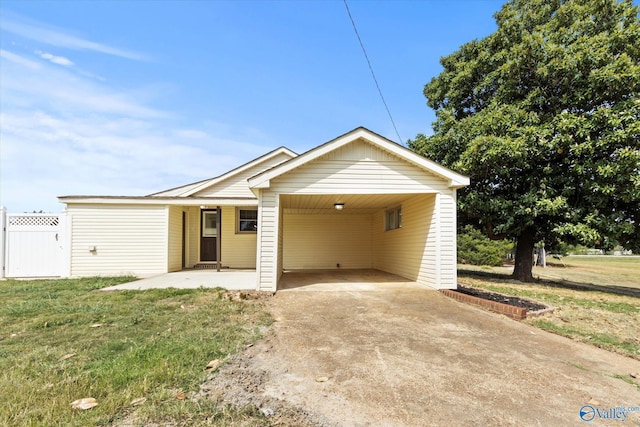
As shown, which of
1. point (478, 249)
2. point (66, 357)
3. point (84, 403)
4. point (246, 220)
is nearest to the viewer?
point (84, 403)

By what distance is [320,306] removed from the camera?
608cm

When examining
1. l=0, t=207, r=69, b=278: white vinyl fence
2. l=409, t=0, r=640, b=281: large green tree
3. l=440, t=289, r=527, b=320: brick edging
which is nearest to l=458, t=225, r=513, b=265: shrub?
l=409, t=0, r=640, b=281: large green tree

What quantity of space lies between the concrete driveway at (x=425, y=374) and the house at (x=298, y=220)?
3101 millimetres

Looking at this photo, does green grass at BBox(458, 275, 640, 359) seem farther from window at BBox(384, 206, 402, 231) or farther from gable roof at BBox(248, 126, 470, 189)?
window at BBox(384, 206, 402, 231)

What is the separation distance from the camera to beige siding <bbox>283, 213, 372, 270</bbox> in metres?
13.2

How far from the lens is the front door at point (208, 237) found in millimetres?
12602

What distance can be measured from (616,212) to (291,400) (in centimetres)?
1095

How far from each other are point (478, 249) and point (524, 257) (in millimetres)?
10784

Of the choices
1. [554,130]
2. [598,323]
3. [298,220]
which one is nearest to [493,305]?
[598,323]

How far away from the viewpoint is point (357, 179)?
7691 millimetres

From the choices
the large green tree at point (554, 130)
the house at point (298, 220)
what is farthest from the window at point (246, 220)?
the large green tree at point (554, 130)

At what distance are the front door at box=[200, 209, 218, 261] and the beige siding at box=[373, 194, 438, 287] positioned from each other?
6.82 metres

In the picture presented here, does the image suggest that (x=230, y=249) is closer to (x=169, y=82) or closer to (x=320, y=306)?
(x=169, y=82)

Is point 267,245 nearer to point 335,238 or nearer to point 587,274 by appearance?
point 335,238
